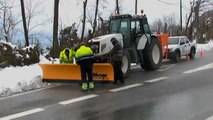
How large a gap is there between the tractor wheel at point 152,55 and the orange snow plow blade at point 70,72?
438 cm

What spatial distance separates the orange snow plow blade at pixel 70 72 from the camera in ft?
43.1

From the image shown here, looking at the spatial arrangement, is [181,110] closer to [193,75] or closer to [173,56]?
[193,75]

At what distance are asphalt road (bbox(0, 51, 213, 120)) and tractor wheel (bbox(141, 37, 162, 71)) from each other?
2.40 metres

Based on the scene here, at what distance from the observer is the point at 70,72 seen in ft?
45.4

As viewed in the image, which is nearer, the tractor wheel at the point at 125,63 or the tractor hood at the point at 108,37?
the tractor hood at the point at 108,37

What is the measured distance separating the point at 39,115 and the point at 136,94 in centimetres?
337

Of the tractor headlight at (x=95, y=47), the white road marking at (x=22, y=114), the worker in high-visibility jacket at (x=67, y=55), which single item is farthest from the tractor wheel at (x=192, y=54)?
the white road marking at (x=22, y=114)

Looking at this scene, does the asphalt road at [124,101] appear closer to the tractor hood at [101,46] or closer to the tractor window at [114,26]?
the tractor hood at [101,46]

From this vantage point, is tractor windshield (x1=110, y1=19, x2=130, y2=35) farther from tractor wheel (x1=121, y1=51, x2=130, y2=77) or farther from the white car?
the white car

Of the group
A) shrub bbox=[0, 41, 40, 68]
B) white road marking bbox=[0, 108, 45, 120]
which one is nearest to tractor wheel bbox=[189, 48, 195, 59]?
shrub bbox=[0, 41, 40, 68]

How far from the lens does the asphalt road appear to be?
926 cm

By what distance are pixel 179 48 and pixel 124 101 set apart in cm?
1254

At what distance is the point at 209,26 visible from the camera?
217 feet

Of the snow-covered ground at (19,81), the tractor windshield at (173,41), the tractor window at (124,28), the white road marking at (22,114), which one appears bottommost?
the white road marking at (22,114)
